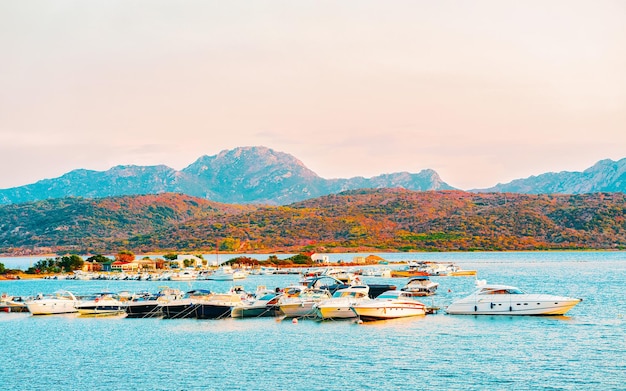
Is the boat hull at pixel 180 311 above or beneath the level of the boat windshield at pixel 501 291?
beneath

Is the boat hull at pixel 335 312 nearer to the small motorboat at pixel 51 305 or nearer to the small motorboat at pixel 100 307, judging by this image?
the small motorboat at pixel 100 307

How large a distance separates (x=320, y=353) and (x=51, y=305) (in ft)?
117

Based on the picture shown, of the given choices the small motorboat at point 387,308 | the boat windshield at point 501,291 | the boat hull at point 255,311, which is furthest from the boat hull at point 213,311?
the boat windshield at point 501,291

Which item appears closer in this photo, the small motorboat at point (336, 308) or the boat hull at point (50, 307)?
the small motorboat at point (336, 308)

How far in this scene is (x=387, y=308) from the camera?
5944 centimetres

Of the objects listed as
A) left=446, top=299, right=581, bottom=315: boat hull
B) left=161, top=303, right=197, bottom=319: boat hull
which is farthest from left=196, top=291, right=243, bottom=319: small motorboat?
left=446, top=299, right=581, bottom=315: boat hull

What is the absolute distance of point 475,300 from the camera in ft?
200

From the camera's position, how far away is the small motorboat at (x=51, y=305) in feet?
231

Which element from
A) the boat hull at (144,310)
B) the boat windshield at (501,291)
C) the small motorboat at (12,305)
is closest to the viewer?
the boat windshield at (501,291)

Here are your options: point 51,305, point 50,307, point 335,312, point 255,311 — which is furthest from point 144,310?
point 335,312

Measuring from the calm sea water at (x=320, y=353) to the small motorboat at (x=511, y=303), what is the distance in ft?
3.39

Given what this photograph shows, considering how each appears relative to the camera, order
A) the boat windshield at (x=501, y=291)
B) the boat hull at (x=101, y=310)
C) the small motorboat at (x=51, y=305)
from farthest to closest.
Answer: the small motorboat at (x=51, y=305), the boat hull at (x=101, y=310), the boat windshield at (x=501, y=291)

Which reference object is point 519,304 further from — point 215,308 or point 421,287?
point 421,287

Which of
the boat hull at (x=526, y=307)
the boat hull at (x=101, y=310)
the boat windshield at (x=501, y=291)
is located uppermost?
the boat windshield at (x=501, y=291)
